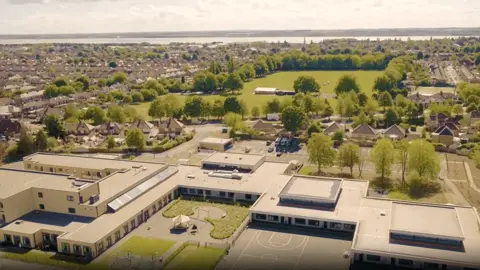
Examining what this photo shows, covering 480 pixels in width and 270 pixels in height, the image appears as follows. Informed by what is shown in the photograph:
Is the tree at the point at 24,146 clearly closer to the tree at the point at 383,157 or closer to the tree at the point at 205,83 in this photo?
the tree at the point at 383,157

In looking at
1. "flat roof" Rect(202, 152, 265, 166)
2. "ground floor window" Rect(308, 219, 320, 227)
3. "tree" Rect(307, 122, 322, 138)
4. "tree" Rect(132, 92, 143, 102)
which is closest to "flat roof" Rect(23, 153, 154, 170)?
"flat roof" Rect(202, 152, 265, 166)

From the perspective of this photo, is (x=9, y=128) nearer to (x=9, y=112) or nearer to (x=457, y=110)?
(x=9, y=112)

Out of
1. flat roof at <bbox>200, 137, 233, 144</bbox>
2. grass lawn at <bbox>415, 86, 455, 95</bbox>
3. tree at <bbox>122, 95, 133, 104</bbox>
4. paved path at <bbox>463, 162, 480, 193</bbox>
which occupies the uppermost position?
tree at <bbox>122, 95, 133, 104</bbox>

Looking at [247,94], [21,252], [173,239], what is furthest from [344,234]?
[247,94]

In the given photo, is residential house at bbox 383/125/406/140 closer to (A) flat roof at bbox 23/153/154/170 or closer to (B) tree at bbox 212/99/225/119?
(B) tree at bbox 212/99/225/119

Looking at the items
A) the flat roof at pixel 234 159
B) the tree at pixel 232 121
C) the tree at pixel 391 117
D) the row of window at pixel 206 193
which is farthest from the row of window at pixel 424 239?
the tree at pixel 391 117

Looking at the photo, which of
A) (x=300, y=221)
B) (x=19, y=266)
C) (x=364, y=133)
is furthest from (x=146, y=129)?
(x=19, y=266)
